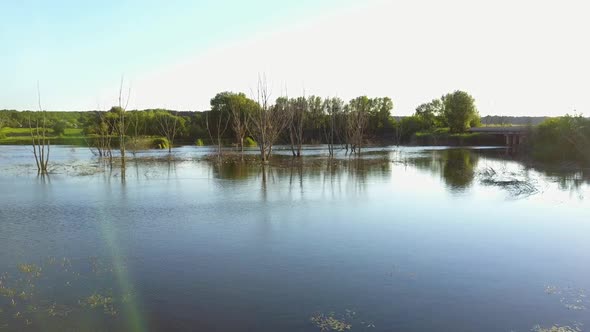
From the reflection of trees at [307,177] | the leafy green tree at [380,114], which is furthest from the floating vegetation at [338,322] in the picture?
the leafy green tree at [380,114]

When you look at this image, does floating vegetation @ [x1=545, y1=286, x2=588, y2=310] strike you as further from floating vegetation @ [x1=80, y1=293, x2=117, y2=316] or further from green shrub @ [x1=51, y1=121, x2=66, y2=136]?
green shrub @ [x1=51, y1=121, x2=66, y2=136]

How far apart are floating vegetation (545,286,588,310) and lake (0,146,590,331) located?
5 centimetres

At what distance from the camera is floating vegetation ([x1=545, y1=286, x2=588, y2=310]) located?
736 cm

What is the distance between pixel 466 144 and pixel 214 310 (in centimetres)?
8196

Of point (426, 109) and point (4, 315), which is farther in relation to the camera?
point (426, 109)

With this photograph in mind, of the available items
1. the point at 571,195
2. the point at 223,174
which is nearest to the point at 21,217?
the point at 223,174

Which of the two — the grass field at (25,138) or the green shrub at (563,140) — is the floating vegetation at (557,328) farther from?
the grass field at (25,138)

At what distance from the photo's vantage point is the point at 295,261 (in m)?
9.77

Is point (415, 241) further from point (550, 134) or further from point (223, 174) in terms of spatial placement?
point (550, 134)

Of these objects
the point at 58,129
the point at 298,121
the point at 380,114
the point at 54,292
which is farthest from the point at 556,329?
the point at 58,129

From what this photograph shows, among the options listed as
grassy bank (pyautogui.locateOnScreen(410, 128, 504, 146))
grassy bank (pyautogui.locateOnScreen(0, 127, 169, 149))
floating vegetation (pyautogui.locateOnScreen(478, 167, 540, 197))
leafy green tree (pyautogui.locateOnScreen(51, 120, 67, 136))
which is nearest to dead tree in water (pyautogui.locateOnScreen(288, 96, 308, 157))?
floating vegetation (pyautogui.locateOnScreen(478, 167, 540, 197))

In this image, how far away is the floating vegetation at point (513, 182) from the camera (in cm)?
2041

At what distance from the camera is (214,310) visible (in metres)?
7.16

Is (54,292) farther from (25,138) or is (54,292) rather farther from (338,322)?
(25,138)
